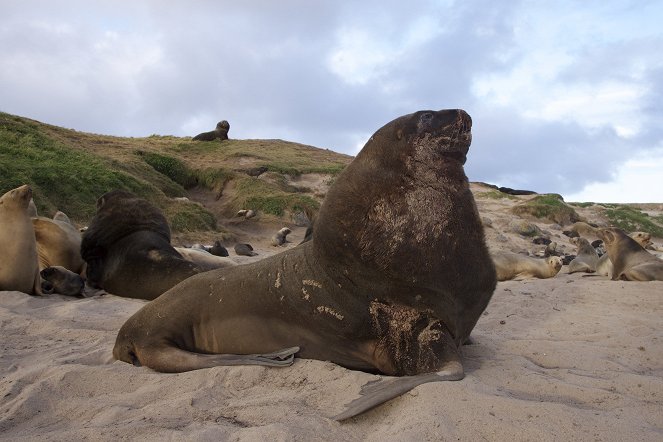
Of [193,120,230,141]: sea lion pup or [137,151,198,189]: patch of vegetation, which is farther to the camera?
[193,120,230,141]: sea lion pup

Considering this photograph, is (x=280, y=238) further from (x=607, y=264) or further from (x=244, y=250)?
(x=607, y=264)

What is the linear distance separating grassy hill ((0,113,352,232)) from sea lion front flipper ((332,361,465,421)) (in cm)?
974

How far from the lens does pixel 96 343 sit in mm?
4141

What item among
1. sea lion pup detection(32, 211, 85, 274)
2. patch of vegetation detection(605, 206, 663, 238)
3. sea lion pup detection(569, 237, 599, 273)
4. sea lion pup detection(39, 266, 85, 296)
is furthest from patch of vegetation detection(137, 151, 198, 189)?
patch of vegetation detection(605, 206, 663, 238)

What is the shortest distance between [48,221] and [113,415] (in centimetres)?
564

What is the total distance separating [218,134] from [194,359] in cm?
2454

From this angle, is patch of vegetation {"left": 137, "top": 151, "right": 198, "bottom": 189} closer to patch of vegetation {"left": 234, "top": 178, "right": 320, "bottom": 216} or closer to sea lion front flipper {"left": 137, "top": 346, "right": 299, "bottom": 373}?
patch of vegetation {"left": 234, "top": 178, "right": 320, "bottom": 216}

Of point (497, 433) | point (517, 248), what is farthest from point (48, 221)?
point (517, 248)

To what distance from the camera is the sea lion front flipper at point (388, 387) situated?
2.52 m

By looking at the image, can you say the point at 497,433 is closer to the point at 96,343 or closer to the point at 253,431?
the point at 253,431

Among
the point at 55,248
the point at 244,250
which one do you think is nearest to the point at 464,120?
the point at 55,248

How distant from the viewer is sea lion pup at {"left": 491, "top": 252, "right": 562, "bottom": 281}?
9539 millimetres

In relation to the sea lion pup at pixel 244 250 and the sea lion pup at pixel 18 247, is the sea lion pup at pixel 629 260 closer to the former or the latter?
the sea lion pup at pixel 244 250

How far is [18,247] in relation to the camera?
242 inches
